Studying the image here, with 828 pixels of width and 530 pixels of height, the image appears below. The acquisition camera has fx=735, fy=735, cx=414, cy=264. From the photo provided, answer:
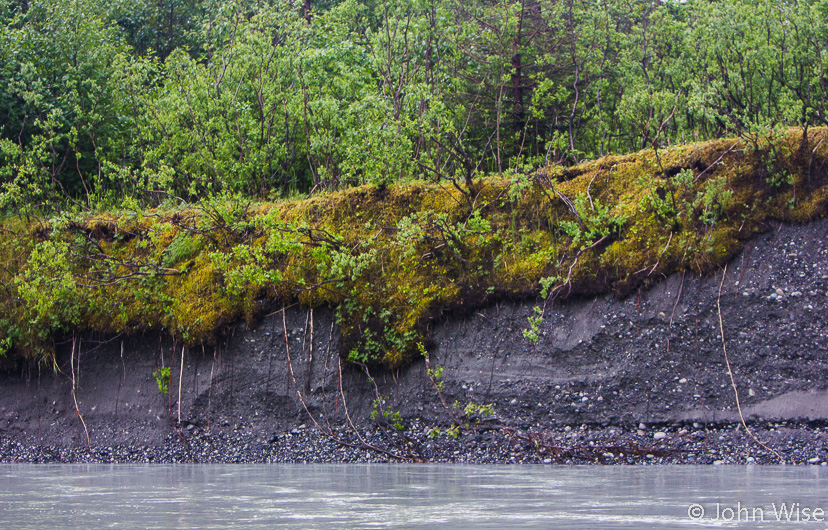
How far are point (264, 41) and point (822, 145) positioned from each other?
8673mm

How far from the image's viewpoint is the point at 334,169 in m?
11.2

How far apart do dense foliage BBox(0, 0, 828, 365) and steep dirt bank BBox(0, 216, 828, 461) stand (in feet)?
1.05

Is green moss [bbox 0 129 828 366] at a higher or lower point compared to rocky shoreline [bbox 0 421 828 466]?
higher

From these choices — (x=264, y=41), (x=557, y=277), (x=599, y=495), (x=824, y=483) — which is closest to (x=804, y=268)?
(x=557, y=277)

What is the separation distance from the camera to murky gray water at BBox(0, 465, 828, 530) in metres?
2.69

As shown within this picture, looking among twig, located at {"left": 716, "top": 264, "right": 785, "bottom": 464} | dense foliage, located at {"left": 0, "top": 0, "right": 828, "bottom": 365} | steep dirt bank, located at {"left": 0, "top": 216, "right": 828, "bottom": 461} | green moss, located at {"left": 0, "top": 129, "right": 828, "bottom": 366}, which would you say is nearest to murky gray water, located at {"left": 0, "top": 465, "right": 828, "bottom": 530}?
twig, located at {"left": 716, "top": 264, "right": 785, "bottom": 464}

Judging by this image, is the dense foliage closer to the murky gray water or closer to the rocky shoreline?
the rocky shoreline

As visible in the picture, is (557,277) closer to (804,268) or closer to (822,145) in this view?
(804,268)

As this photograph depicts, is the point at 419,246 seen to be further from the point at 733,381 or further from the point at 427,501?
the point at 427,501

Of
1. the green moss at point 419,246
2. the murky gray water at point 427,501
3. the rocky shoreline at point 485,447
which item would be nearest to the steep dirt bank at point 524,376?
the rocky shoreline at point 485,447

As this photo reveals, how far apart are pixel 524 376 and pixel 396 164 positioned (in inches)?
130

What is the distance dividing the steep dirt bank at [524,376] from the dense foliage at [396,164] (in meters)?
0.32

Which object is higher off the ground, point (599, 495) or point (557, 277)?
point (557, 277)

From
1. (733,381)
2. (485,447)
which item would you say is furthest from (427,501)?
(733,381)
